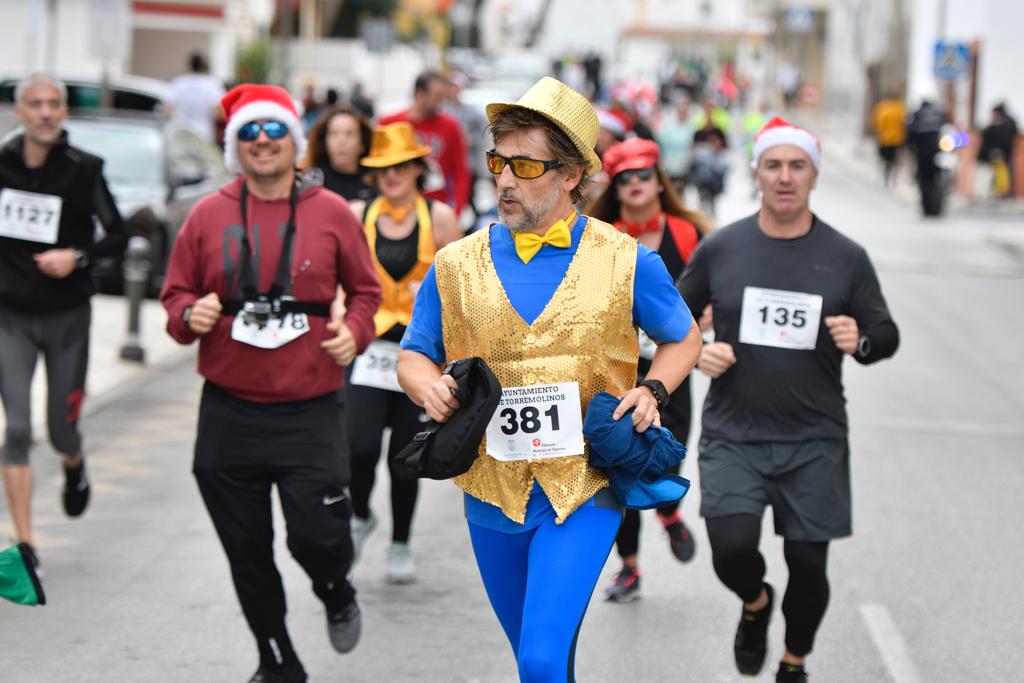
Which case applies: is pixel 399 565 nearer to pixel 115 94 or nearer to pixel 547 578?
pixel 547 578

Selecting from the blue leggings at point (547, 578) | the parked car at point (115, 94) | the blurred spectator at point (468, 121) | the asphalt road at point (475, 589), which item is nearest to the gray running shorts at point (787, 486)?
the asphalt road at point (475, 589)

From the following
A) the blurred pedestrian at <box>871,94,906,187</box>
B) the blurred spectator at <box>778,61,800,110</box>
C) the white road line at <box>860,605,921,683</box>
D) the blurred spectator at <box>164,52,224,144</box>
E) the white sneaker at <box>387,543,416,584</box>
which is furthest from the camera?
the blurred spectator at <box>778,61,800,110</box>

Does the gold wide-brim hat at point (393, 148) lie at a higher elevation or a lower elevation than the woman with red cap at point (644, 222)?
higher

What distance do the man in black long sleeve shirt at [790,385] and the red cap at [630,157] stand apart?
1.38 metres

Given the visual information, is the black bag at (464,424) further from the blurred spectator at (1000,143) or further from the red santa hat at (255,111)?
the blurred spectator at (1000,143)

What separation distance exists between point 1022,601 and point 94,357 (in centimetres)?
816

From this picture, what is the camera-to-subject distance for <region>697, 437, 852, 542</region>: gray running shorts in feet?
18.4

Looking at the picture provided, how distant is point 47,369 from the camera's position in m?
7.32

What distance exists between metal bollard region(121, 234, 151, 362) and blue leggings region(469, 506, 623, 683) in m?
8.82

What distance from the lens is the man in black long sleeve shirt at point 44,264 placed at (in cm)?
718

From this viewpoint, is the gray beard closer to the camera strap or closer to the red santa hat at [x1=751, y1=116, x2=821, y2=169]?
the camera strap

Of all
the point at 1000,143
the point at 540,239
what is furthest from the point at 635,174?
the point at 1000,143

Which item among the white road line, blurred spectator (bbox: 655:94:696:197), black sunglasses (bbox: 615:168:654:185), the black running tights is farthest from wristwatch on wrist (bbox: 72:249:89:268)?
blurred spectator (bbox: 655:94:696:197)

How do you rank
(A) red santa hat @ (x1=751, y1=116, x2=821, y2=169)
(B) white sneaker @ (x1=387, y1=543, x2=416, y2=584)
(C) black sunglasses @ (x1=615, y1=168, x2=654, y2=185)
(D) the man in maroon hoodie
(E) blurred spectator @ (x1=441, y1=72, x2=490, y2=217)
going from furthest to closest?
(E) blurred spectator @ (x1=441, y1=72, x2=490, y2=217) → (B) white sneaker @ (x1=387, y1=543, x2=416, y2=584) → (C) black sunglasses @ (x1=615, y1=168, x2=654, y2=185) → (A) red santa hat @ (x1=751, y1=116, x2=821, y2=169) → (D) the man in maroon hoodie
